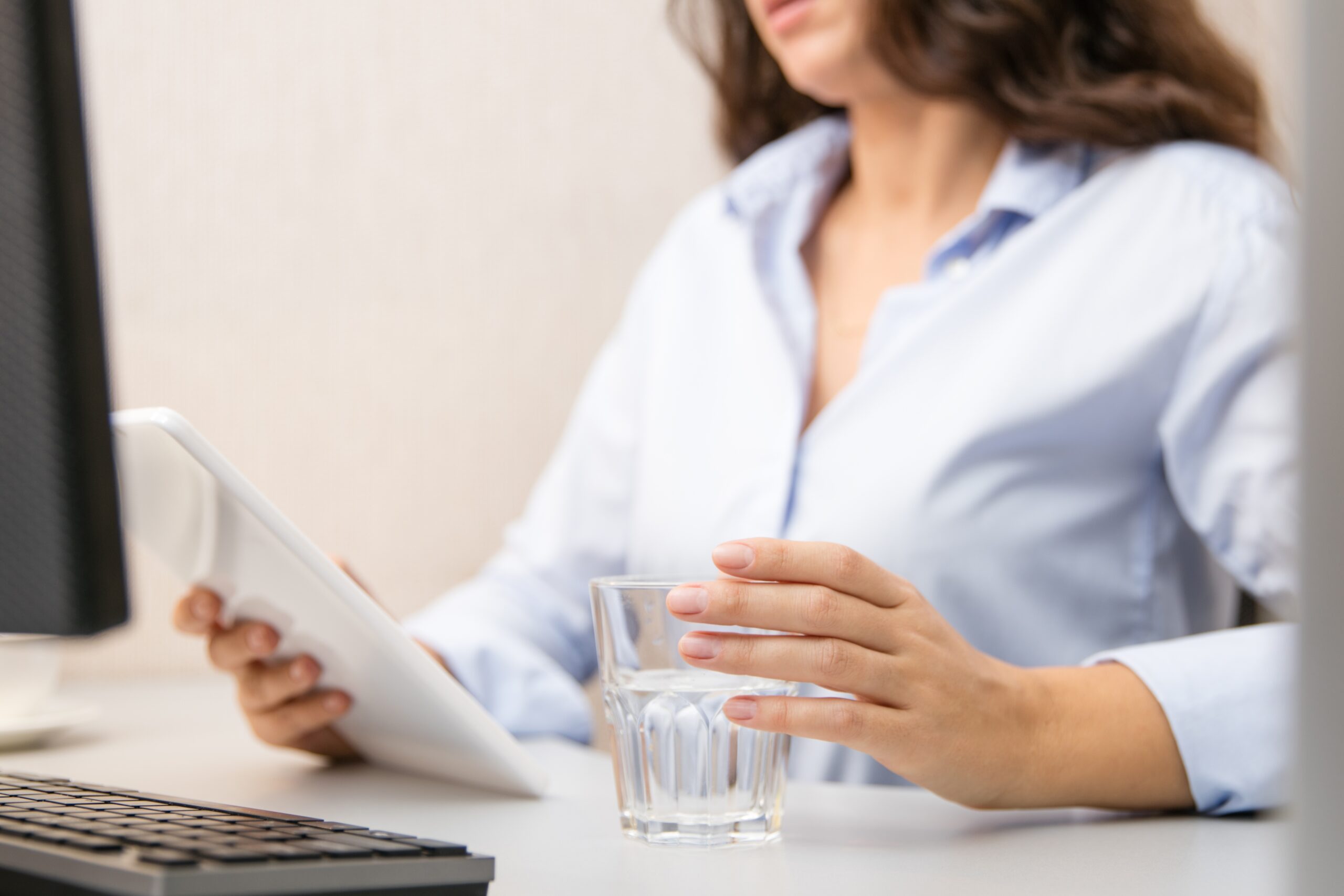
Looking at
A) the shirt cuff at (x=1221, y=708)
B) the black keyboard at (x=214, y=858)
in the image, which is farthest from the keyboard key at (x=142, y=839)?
the shirt cuff at (x=1221, y=708)

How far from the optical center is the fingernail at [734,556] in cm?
45

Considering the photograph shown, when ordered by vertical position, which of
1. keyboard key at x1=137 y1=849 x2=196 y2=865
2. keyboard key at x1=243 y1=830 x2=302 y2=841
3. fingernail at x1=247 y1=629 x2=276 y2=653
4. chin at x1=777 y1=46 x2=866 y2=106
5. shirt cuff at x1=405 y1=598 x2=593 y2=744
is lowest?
shirt cuff at x1=405 y1=598 x2=593 y2=744

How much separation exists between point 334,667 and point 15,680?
1.09 feet

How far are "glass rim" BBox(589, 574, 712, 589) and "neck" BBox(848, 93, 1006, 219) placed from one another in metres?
0.61

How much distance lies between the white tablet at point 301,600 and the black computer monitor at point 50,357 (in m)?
0.13

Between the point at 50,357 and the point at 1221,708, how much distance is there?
528 mm

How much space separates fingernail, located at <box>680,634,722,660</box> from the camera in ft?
1.50

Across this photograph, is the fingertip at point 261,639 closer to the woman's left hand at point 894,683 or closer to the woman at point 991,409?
the woman at point 991,409

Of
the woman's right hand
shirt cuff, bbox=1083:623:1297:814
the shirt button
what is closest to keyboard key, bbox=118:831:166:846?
the woman's right hand

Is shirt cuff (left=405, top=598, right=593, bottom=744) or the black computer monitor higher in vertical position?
the black computer monitor

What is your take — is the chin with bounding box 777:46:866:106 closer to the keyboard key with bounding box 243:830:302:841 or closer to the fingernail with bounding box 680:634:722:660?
the fingernail with bounding box 680:634:722:660

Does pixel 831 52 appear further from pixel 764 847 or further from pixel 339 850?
pixel 339 850

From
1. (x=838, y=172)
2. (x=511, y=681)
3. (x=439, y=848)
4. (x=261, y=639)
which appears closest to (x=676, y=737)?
(x=439, y=848)

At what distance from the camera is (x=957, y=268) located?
922 mm
